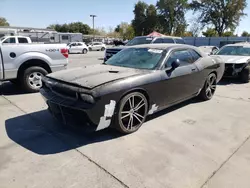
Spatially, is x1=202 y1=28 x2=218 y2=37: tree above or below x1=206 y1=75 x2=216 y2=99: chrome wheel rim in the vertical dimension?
above

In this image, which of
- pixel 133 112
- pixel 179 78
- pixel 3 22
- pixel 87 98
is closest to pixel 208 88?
pixel 179 78

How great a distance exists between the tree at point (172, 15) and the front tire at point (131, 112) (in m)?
58.5

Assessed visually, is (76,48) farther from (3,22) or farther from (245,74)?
(3,22)

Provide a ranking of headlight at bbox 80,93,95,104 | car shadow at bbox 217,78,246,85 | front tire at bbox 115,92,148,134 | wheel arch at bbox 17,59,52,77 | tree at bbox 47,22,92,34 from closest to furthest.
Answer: headlight at bbox 80,93,95,104, front tire at bbox 115,92,148,134, wheel arch at bbox 17,59,52,77, car shadow at bbox 217,78,246,85, tree at bbox 47,22,92,34

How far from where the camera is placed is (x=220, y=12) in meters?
43.9

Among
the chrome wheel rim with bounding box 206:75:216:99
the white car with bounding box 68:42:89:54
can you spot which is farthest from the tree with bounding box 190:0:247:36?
the chrome wheel rim with bounding box 206:75:216:99

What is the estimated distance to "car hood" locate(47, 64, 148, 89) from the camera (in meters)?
3.27

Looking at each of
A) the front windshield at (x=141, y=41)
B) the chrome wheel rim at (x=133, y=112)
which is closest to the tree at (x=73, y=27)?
the front windshield at (x=141, y=41)

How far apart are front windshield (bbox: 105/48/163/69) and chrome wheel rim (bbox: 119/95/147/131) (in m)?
0.75

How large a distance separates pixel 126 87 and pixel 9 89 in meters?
4.78

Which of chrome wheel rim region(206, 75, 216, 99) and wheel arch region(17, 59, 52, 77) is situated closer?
chrome wheel rim region(206, 75, 216, 99)

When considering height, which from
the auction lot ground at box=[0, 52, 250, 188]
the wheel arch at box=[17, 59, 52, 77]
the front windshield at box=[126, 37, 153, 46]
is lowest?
the auction lot ground at box=[0, 52, 250, 188]

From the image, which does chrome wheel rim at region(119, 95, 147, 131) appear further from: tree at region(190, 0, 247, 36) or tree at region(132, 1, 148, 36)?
tree at region(132, 1, 148, 36)

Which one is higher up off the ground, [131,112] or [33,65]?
[33,65]
